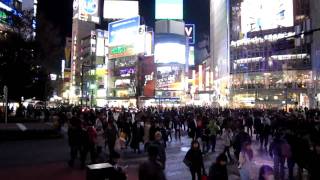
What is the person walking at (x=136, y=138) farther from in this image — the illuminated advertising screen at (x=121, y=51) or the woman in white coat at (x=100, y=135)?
the illuminated advertising screen at (x=121, y=51)

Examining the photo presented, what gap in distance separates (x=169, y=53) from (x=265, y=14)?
115ft

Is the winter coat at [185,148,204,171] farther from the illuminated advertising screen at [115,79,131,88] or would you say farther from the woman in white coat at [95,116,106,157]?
the illuminated advertising screen at [115,79,131,88]

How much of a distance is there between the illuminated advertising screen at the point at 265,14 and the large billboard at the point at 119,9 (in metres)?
46.9

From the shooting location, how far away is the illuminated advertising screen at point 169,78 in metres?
122

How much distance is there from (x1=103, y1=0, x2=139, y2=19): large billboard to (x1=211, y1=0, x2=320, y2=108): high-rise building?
37371mm

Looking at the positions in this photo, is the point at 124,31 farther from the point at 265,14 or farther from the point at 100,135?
the point at 100,135

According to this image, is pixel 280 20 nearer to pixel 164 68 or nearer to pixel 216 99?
pixel 216 99

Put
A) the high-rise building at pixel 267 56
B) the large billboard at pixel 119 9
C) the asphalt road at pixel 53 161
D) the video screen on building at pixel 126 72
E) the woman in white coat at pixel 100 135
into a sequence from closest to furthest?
the asphalt road at pixel 53 161 < the woman in white coat at pixel 100 135 < the high-rise building at pixel 267 56 < the video screen on building at pixel 126 72 < the large billboard at pixel 119 9

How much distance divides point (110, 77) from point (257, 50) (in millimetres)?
51595

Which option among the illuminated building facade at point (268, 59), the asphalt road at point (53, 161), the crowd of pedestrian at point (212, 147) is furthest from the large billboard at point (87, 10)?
the crowd of pedestrian at point (212, 147)

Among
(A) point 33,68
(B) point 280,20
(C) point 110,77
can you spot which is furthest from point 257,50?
(A) point 33,68

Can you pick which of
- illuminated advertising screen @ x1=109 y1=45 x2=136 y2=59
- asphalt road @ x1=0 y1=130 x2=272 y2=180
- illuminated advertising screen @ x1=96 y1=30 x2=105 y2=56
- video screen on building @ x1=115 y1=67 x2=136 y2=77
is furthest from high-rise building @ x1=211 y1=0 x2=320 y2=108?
asphalt road @ x1=0 y1=130 x2=272 y2=180

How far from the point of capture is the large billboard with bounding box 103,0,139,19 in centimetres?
13869

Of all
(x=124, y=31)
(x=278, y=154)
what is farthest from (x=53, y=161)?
(x=124, y=31)
